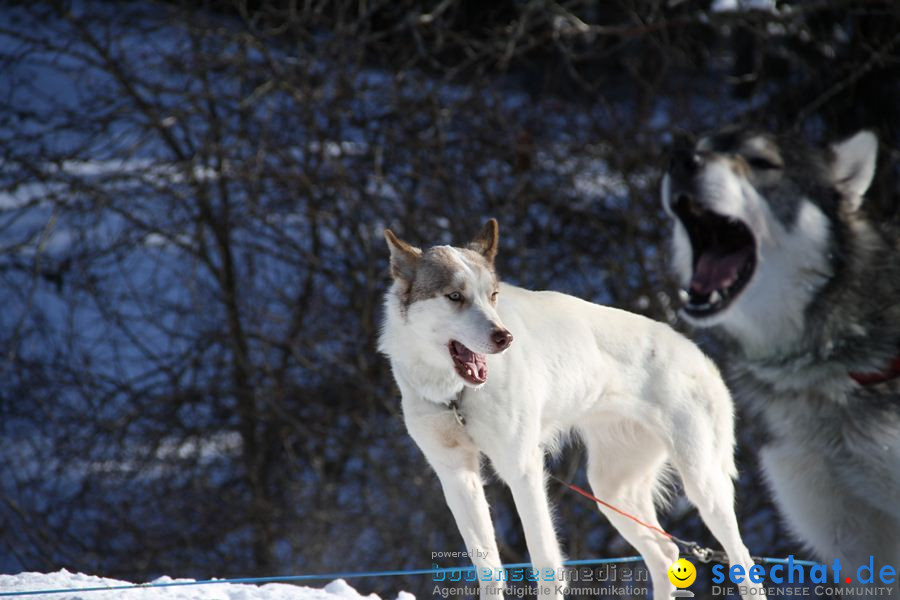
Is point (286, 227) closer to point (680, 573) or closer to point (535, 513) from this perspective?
point (680, 573)

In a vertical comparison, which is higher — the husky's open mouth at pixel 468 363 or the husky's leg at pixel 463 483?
the husky's open mouth at pixel 468 363

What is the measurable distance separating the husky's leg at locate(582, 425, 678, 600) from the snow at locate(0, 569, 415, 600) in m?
0.81

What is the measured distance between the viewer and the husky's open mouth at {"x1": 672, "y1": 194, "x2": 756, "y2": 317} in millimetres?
3098

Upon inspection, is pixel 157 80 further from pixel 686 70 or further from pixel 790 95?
pixel 790 95

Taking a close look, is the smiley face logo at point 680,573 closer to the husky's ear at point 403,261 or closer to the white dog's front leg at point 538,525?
the white dog's front leg at point 538,525

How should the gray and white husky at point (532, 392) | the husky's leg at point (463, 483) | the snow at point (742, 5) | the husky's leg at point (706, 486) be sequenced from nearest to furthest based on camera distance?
the gray and white husky at point (532, 392) < the husky's leg at point (463, 483) < the husky's leg at point (706, 486) < the snow at point (742, 5)

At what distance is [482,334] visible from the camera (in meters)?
3.03

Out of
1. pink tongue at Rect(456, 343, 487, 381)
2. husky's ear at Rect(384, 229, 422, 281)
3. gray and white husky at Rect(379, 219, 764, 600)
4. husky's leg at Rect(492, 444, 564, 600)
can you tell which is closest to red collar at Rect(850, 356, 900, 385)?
gray and white husky at Rect(379, 219, 764, 600)

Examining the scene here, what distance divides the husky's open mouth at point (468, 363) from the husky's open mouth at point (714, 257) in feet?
2.01

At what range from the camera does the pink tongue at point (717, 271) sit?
3135 mm

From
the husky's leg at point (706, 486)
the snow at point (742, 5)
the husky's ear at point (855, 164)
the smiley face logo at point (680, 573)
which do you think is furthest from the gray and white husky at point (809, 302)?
the snow at point (742, 5)

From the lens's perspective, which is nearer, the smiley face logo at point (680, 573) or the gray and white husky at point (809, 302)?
the gray and white husky at point (809, 302)

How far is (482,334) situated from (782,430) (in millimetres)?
995

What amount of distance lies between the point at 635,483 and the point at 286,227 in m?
5.19
